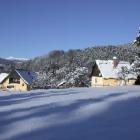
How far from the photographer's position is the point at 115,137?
6.30 meters

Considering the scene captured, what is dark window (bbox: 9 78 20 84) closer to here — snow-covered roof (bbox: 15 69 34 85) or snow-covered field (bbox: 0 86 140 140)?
snow-covered roof (bbox: 15 69 34 85)

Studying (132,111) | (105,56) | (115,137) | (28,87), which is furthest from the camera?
(105,56)

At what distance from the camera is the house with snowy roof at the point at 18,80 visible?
80688 millimetres

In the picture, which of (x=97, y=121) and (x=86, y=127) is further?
(x=97, y=121)

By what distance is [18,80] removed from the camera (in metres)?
82.9

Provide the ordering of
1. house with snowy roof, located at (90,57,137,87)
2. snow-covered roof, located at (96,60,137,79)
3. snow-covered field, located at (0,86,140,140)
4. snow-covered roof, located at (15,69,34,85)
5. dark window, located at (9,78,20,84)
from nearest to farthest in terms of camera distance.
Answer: snow-covered field, located at (0,86,140,140), house with snowy roof, located at (90,57,137,87), snow-covered roof, located at (96,60,137,79), snow-covered roof, located at (15,69,34,85), dark window, located at (9,78,20,84)

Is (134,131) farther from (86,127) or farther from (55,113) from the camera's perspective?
(55,113)

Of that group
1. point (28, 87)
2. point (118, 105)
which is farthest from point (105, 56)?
point (118, 105)

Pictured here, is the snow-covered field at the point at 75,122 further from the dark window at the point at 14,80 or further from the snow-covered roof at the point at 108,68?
the dark window at the point at 14,80

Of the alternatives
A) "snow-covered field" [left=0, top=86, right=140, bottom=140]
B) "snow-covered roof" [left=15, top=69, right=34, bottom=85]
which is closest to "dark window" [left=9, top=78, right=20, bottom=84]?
Answer: "snow-covered roof" [left=15, top=69, right=34, bottom=85]

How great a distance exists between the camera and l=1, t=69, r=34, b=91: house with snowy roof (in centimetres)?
8069

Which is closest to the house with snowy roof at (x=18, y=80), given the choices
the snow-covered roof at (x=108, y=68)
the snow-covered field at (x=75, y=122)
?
the snow-covered roof at (x=108, y=68)

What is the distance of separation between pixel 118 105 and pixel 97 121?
230cm

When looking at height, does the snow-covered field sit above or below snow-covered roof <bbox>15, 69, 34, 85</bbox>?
below
